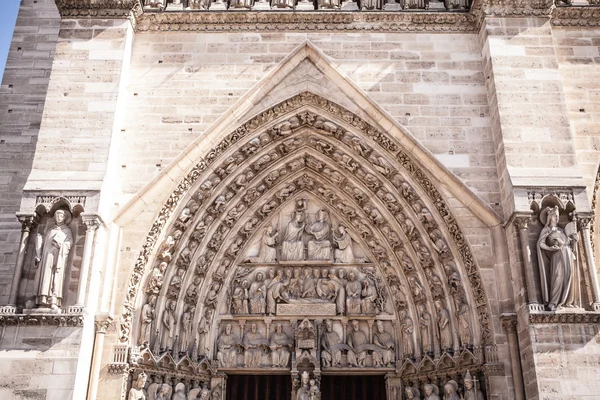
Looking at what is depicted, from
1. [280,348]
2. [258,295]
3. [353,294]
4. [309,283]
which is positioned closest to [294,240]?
[309,283]

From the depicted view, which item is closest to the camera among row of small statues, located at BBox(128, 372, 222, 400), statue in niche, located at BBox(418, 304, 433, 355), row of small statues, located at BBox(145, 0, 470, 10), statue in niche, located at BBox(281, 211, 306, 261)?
row of small statues, located at BBox(128, 372, 222, 400)

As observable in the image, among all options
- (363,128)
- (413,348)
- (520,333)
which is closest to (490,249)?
→ (520,333)

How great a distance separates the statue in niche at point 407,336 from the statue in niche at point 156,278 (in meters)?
3.44

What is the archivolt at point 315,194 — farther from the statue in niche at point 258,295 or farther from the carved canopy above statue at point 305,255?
the statue in niche at point 258,295

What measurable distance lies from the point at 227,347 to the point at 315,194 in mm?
2692

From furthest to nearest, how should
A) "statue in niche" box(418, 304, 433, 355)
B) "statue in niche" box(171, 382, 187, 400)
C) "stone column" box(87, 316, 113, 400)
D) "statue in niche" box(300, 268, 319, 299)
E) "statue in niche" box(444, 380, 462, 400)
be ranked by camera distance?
"statue in niche" box(300, 268, 319, 299)
"statue in niche" box(418, 304, 433, 355)
"statue in niche" box(171, 382, 187, 400)
"statue in niche" box(444, 380, 462, 400)
"stone column" box(87, 316, 113, 400)

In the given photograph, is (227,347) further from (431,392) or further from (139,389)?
(431,392)

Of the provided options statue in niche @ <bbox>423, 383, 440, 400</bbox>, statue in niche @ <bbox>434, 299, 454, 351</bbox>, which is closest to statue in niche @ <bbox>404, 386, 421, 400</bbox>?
statue in niche @ <bbox>423, 383, 440, 400</bbox>

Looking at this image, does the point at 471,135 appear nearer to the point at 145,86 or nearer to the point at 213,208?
the point at 213,208

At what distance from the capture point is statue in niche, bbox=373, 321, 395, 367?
30.9 ft

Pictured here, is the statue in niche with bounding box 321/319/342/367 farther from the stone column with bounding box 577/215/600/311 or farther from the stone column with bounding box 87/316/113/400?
the stone column with bounding box 577/215/600/311

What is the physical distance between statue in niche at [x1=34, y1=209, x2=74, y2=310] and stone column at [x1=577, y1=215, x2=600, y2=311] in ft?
21.0

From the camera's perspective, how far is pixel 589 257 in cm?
831

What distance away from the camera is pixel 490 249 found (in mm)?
8867
